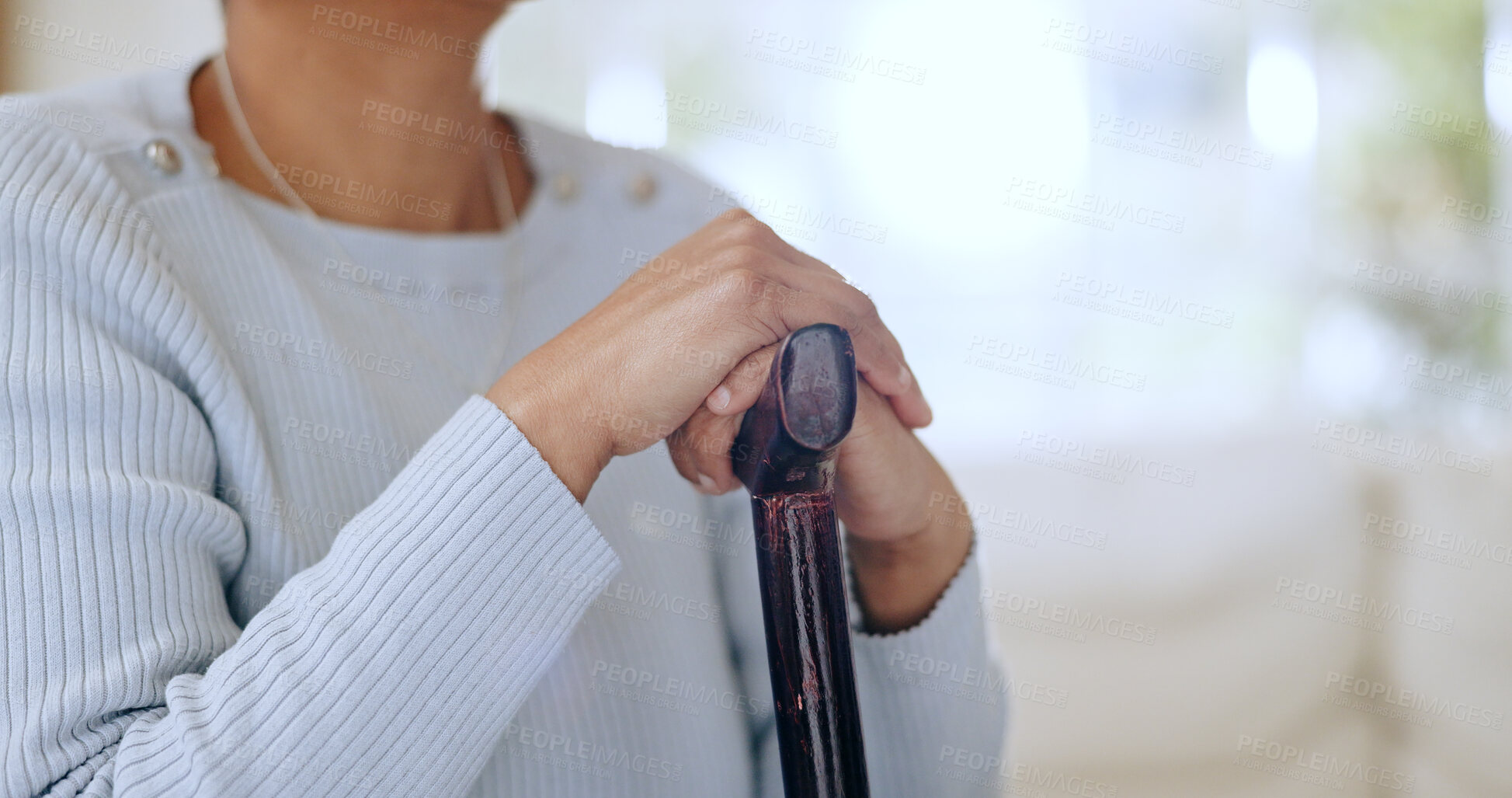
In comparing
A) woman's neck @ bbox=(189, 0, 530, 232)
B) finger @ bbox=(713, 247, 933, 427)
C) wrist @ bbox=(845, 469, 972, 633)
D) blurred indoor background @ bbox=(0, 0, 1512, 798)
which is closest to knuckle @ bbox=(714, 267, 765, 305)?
finger @ bbox=(713, 247, 933, 427)

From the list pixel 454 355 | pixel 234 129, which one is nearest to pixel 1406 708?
pixel 454 355

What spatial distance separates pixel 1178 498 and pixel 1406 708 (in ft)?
2.11

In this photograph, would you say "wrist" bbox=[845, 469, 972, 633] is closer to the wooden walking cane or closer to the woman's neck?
the wooden walking cane

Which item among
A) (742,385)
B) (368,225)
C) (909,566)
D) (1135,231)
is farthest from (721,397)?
(1135,231)

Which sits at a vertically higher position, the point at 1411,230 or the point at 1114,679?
the point at 1411,230

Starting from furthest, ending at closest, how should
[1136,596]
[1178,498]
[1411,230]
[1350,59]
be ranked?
[1350,59], [1411,230], [1178,498], [1136,596]

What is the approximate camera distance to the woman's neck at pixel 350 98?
1.75ft

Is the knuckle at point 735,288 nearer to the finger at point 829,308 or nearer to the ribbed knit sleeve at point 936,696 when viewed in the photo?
the finger at point 829,308

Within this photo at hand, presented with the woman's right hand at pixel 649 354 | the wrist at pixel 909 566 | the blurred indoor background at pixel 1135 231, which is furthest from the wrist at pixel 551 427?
the blurred indoor background at pixel 1135 231

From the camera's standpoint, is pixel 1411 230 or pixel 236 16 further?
pixel 1411 230

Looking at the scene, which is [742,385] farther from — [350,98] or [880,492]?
[350,98]

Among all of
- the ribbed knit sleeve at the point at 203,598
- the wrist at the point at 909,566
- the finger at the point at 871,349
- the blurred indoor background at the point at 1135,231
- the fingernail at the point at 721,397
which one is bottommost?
the ribbed knit sleeve at the point at 203,598

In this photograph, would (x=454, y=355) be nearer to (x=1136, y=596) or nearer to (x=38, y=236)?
(x=38, y=236)

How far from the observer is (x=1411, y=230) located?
84.7 inches
